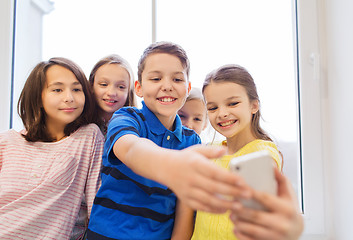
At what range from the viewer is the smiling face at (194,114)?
1094mm

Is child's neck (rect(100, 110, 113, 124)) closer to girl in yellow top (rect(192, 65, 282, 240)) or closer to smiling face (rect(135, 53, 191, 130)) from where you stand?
smiling face (rect(135, 53, 191, 130))

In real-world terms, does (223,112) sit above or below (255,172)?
above

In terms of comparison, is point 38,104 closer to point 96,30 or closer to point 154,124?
point 154,124

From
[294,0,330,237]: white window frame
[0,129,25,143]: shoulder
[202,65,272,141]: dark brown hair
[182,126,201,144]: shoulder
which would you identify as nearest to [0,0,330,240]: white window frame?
[294,0,330,237]: white window frame

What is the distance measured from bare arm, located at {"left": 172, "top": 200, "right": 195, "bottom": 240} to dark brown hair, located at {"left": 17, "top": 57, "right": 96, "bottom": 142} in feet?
1.52

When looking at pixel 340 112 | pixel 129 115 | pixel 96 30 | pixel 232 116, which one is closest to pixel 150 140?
pixel 129 115

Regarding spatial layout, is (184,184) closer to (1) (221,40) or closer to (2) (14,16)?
(1) (221,40)

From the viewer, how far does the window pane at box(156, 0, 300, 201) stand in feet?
3.95

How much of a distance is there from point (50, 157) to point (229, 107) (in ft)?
1.95

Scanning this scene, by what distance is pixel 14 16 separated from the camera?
1369 millimetres

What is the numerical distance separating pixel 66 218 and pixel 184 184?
63cm

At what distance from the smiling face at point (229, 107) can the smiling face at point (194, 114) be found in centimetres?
28

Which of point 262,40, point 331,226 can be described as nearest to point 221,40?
point 262,40

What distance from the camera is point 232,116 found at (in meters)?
0.77
